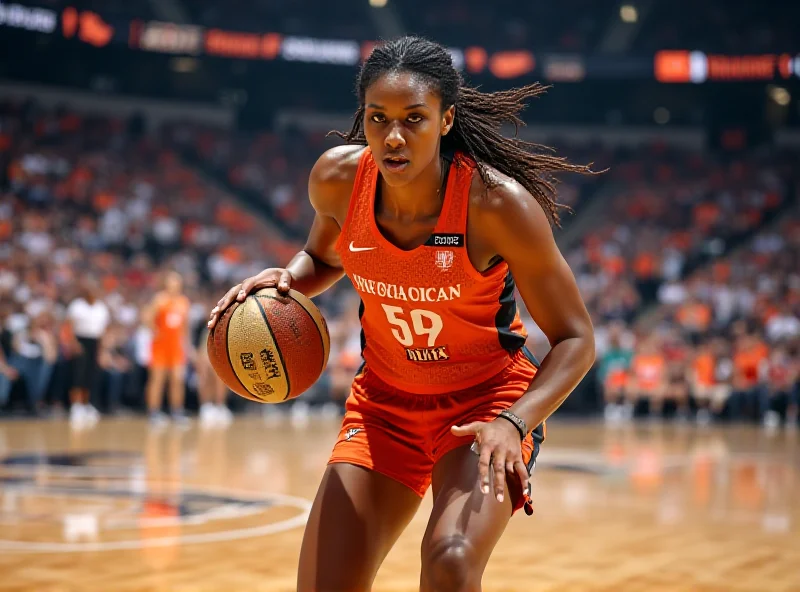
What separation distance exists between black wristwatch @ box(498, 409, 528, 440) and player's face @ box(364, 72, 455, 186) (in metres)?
0.71

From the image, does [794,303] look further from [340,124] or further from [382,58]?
[382,58]

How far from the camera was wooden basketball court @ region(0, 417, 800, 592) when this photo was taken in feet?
14.7

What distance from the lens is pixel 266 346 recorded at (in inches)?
125

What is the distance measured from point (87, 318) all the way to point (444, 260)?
1034cm

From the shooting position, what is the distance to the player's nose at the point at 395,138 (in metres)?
2.71

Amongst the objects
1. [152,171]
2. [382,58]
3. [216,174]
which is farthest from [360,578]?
[216,174]

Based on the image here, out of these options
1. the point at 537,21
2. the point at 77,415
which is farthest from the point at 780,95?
the point at 77,415

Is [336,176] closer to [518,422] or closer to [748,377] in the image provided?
[518,422]

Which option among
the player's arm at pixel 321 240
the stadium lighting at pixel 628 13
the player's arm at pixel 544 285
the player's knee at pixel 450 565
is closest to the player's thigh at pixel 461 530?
the player's knee at pixel 450 565

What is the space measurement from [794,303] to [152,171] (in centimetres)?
1236

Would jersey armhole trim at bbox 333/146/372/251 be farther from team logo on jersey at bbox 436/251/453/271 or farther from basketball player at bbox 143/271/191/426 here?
basketball player at bbox 143/271/191/426

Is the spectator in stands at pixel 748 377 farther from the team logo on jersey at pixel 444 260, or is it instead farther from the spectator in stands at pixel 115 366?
the team logo on jersey at pixel 444 260

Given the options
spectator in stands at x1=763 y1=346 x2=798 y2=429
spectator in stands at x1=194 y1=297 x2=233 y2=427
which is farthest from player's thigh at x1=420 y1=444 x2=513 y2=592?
spectator in stands at x1=763 y1=346 x2=798 y2=429

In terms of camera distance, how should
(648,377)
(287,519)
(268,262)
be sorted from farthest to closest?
(268,262), (648,377), (287,519)
